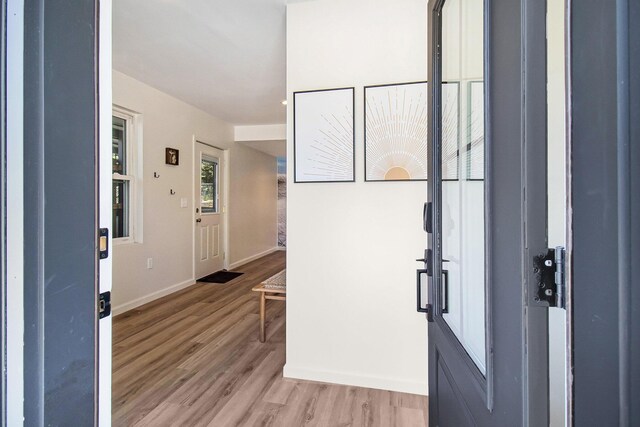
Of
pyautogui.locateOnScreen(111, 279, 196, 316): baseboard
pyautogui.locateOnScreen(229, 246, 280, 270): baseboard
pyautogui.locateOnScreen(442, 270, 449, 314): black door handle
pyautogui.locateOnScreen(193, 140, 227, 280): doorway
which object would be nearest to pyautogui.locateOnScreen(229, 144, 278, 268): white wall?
pyautogui.locateOnScreen(229, 246, 280, 270): baseboard

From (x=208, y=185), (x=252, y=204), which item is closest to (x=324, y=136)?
(x=208, y=185)

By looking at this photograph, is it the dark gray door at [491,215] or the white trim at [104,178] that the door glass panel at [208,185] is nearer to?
the white trim at [104,178]

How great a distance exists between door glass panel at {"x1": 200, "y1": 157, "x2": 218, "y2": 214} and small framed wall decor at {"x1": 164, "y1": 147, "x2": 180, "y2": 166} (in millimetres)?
618

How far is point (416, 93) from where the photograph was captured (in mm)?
1814

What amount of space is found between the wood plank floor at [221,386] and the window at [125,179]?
0.98 m

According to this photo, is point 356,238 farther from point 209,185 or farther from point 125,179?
point 209,185

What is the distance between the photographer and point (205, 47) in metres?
2.65

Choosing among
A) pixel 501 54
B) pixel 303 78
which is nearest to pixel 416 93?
pixel 303 78

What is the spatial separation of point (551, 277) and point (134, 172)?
394 centimetres

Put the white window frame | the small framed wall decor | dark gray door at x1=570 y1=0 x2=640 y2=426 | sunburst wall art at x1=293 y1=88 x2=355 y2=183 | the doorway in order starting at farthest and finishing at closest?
the doorway → the small framed wall decor → the white window frame → sunburst wall art at x1=293 y1=88 x2=355 y2=183 → dark gray door at x1=570 y1=0 x2=640 y2=426

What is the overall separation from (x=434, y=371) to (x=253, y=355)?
1.66 metres

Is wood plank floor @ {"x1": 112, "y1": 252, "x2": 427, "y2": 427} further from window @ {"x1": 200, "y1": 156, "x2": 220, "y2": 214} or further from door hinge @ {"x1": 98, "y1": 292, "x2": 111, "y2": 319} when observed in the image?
window @ {"x1": 200, "y1": 156, "x2": 220, "y2": 214}

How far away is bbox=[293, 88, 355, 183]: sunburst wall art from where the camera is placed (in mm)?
1924

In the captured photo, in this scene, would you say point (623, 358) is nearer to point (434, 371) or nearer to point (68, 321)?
point (434, 371)
